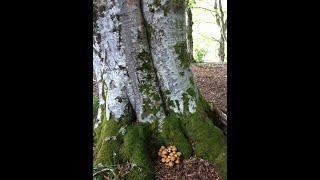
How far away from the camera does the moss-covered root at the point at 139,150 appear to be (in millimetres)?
4674

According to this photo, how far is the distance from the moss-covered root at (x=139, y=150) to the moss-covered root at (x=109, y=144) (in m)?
0.12

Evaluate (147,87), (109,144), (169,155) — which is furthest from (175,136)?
(109,144)

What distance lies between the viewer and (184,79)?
199 inches

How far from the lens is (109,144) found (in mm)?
4973

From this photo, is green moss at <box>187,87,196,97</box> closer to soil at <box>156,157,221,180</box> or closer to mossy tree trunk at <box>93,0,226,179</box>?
mossy tree trunk at <box>93,0,226,179</box>

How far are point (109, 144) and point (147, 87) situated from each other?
3.02 ft

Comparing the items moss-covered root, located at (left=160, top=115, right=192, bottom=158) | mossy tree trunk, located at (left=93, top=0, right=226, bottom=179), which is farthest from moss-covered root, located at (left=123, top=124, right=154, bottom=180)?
moss-covered root, located at (left=160, top=115, right=192, bottom=158)

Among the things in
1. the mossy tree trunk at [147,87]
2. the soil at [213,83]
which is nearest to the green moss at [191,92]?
the mossy tree trunk at [147,87]

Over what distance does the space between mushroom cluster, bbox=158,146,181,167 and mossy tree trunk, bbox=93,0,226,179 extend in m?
0.09

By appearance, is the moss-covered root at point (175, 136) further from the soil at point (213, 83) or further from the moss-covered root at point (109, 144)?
the soil at point (213, 83)

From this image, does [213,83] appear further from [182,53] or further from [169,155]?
[169,155]
